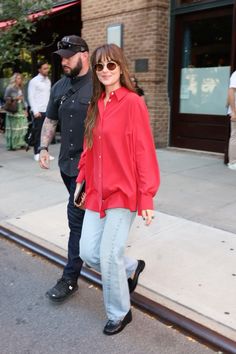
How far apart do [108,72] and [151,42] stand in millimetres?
6819

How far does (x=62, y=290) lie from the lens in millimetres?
3463

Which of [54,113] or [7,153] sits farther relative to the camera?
[7,153]

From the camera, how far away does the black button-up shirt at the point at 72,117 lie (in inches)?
131

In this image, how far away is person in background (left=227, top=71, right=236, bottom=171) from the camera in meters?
7.38

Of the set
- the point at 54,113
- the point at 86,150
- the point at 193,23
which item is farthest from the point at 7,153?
the point at 86,150

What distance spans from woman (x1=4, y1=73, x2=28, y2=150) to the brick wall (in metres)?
2.51

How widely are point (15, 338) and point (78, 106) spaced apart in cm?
169

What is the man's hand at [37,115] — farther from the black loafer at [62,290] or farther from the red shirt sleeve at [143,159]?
the red shirt sleeve at [143,159]

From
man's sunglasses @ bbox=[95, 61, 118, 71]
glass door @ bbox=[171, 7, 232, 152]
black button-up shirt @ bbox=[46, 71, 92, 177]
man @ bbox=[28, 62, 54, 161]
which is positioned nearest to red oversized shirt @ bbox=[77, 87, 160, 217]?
man's sunglasses @ bbox=[95, 61, 118, 71]

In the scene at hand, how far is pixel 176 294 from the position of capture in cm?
343

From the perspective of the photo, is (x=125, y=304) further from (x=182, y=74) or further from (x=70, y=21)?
(x=70, y=21)

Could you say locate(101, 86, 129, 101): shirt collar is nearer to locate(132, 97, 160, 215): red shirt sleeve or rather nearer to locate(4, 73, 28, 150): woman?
locate(132, 97, 160, 215): red shirt sleeve

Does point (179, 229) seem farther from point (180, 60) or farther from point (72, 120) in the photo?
point (180, 60)

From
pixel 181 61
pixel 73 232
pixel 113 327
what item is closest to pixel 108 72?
pixel 73 232
